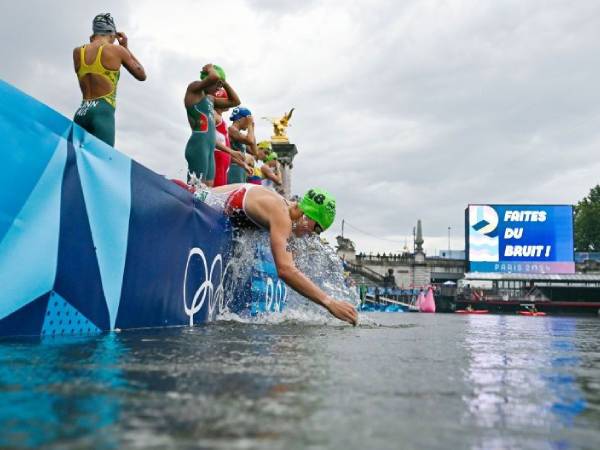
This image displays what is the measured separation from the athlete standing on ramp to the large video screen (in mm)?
32650

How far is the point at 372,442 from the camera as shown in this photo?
0.94 meters

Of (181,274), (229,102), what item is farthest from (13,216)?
(229,102)

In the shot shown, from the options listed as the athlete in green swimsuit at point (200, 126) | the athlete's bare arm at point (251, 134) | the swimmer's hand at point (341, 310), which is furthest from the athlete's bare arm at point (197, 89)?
the swimmer's hand at point (341, 310)

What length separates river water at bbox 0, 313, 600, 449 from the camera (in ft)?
3.14

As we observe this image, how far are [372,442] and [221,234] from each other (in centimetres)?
408

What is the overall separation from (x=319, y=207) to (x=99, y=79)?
1.86 m

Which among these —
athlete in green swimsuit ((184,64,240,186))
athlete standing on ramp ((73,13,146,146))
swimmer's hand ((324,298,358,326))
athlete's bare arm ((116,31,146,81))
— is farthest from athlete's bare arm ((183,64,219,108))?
swimmer's hand ((324,298,358,326))

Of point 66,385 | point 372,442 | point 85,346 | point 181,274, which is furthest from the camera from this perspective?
point 181,274

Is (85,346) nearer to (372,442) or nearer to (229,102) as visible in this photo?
(372,442)

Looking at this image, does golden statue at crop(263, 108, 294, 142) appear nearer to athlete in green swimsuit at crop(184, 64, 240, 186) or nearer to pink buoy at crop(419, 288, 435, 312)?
pink buoy at crop(419, 288, 435, 312)

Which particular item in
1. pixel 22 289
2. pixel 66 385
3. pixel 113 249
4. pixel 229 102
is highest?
pixel 229 102

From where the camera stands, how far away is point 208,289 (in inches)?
185

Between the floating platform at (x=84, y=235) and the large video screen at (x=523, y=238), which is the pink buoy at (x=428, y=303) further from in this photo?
the floating platform at (x=84, y=235)

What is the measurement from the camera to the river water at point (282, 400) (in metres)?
0.96
